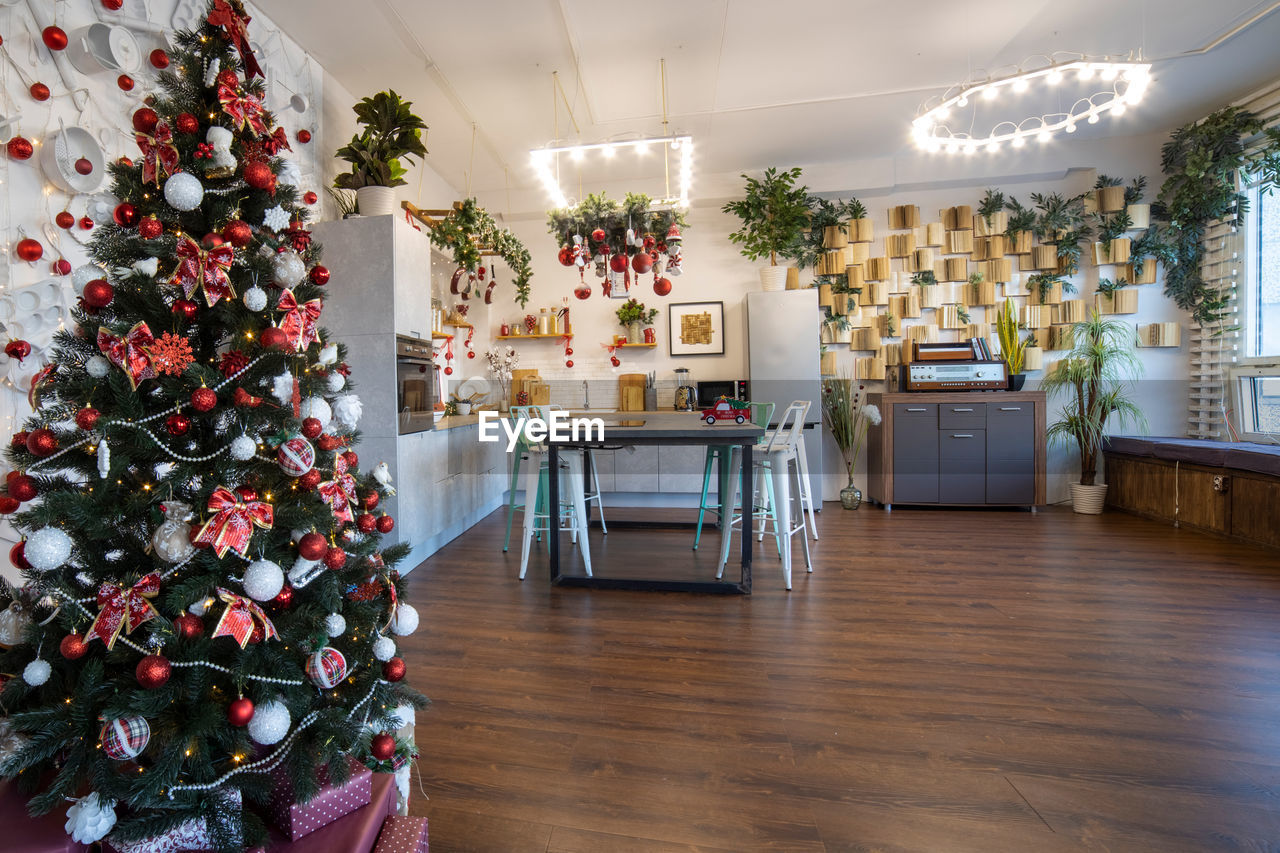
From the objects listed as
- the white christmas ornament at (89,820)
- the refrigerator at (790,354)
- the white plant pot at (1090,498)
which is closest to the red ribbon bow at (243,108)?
the white christmas ornament at (89,820)

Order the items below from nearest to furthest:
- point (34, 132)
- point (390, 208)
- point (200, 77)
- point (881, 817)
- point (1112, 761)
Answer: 1. point (200, 77)
2. point (881, 817)
3. point (1112, 761)
4. point (34, 132)
5. point (390, 208)

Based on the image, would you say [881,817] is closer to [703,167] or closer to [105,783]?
[105,783]

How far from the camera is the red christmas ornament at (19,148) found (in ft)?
6.19

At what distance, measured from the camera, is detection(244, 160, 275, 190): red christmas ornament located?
3.67ft

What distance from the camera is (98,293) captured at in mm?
1031

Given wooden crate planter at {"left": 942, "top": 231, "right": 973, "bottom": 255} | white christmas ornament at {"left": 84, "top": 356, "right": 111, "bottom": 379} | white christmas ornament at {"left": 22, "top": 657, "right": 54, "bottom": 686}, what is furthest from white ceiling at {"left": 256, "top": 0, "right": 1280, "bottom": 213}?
white christmas ornament at {"left": 22, "top": 657, "right": 54, "bottom": 686}

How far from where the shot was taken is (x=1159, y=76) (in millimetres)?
3959

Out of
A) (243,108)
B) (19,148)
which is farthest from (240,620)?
(19,148)

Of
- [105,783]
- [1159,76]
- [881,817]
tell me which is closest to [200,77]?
[105,783]

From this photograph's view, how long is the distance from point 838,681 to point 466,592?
1862 mm

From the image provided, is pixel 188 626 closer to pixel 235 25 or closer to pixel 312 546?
pixel 312 546

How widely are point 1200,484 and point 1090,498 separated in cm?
80

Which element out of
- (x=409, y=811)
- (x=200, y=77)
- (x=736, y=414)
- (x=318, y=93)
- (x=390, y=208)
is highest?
(x=318, y=93)

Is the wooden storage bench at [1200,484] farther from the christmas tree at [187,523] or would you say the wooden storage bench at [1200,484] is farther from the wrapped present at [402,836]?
the christmas tree at [187,523]
